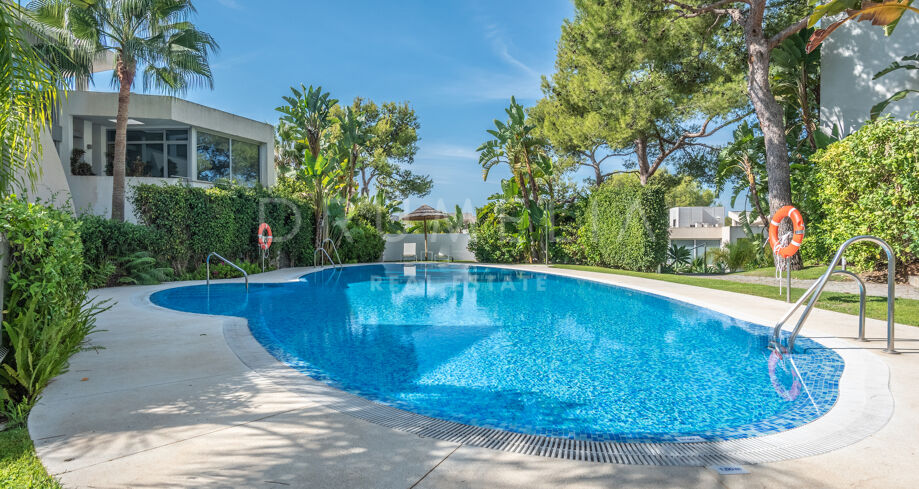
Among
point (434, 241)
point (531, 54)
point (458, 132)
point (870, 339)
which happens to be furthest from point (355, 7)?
point (870, 339)

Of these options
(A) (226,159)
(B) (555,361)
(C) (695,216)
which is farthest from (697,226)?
(B) (555,361)

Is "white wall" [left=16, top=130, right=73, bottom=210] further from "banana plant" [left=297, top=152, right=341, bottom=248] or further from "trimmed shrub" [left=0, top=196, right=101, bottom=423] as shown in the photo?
"trimmed shrub" [left=0, top=196, right=101, bottom=423]

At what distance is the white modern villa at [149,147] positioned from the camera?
50.9 feet

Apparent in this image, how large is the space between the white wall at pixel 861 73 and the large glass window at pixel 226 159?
65.9 ft

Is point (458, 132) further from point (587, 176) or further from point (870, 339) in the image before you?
point (870, 339)

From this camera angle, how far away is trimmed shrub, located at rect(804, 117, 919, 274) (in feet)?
28.8

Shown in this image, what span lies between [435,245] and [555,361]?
20569 millimetres

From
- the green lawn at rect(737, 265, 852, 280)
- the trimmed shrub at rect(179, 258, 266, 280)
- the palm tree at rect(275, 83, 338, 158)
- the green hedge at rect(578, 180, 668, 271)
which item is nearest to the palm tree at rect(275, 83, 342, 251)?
the palm tree at rect(275, 83, 338, 158)

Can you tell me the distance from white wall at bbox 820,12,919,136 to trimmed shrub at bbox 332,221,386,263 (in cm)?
1792

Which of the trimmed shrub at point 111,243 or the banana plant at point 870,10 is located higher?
the banana plant at point 870,10

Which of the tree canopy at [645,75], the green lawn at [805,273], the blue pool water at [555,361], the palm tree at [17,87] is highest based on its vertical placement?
the tree canopy at [645,75]

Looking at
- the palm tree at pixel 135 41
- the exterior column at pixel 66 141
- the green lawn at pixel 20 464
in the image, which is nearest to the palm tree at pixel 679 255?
the palm tree at pixel 135 41

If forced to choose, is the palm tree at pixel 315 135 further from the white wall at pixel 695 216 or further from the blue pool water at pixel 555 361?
the white wall at pixel 695 216

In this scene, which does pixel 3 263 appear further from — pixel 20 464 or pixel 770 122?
pixel 770 122
